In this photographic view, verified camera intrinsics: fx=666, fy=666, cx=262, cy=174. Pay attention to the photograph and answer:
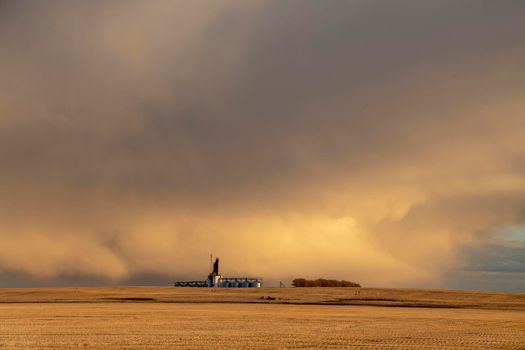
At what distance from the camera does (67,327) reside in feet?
156

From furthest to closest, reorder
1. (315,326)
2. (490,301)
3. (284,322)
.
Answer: (490,301) < (284,322) < (315,326)

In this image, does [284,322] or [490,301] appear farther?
[490,301]

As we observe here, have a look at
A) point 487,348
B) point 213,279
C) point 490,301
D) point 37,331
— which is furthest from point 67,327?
point 213,279

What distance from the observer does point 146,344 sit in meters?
35.9

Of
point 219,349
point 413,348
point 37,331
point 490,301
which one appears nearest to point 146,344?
point 219,349

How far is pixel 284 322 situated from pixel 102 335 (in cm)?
1844

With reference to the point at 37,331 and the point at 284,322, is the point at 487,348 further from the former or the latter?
the point at 37,331

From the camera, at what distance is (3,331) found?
43.7 metres

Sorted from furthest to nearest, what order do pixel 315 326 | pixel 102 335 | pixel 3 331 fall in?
pixel 315 326 → pixel 3 331 → pixel 102 335

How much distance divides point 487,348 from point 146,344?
18621mm

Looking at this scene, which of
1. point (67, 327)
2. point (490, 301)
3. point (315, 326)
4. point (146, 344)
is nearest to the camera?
point (146, 344)

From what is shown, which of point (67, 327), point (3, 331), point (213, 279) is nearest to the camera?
point (3, 331)

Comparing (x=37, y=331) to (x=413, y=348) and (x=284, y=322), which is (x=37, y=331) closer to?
(x=284, y=322)

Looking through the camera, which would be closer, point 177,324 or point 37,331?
point 37,331
